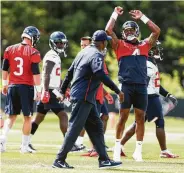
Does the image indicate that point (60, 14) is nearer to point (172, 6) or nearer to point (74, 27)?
point (74, 27)

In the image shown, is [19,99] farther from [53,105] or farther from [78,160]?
[78,160]

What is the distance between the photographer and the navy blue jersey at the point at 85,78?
12172 mm

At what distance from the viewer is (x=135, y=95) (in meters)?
13.5

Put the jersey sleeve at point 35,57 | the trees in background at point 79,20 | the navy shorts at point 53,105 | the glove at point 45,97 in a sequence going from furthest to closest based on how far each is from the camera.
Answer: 1. the trees in background at point 79,20
2. the navy shorts at point 53,105
3. the jersey sleeve at point 35,57
4. the glove at point 45,97

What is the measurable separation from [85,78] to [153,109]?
300 cm

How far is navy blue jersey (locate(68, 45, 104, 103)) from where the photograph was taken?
12.2m

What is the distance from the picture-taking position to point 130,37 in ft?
44.6

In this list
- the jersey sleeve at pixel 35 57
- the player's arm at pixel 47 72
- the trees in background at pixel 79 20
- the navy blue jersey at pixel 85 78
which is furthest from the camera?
the trees in background at pixel 79 20

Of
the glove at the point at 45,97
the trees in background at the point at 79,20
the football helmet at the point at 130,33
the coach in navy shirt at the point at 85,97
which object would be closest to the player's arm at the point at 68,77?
the coach in navy shirt at the point at 85,97

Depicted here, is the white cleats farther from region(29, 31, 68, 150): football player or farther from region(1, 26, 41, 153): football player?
region(29, 31, 68, 150): football player

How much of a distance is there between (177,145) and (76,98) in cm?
629

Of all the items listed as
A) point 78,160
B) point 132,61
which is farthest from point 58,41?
point 78,160

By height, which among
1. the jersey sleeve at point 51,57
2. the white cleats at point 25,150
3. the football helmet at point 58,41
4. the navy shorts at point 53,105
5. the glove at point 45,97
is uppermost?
the football helmet at point 58,41

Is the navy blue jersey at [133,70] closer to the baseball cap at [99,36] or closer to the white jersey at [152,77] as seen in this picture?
the baseball cap at [99,36]
